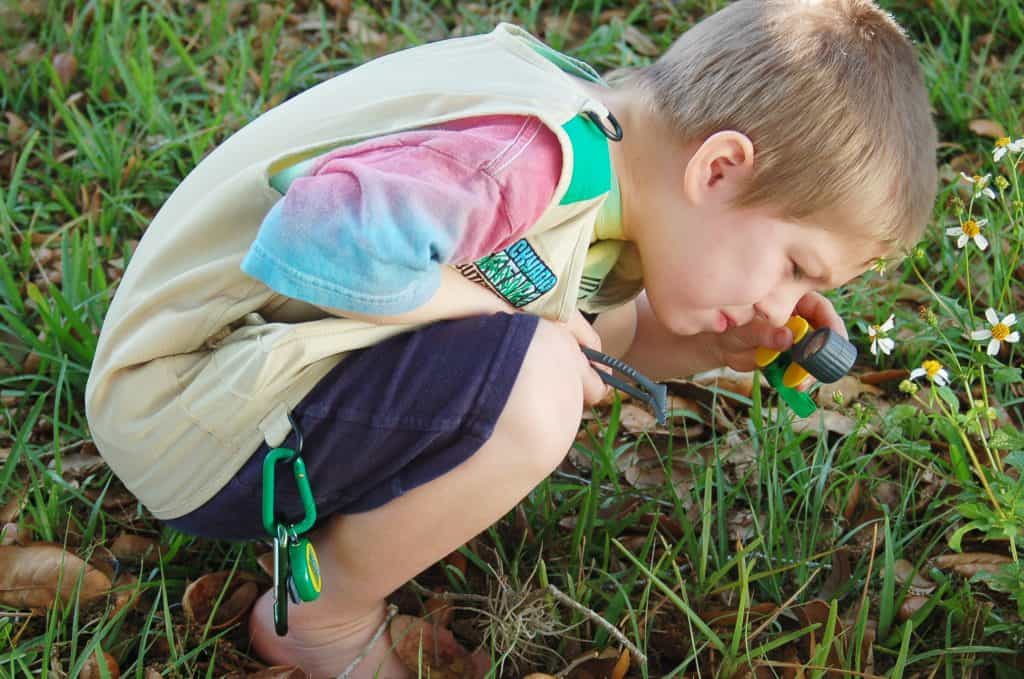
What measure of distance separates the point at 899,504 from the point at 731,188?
0.64m

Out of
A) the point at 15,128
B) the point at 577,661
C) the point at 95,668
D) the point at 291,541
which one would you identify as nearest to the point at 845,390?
the point at 577,661

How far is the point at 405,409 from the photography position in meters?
1.41

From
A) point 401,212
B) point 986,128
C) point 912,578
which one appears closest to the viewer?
point 401,212

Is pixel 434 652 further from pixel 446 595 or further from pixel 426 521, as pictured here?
pixel 426 521

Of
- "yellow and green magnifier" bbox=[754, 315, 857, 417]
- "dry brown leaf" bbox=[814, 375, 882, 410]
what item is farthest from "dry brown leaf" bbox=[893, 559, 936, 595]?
"dry brown leaf" bbox=[814, 375, 882, 410]

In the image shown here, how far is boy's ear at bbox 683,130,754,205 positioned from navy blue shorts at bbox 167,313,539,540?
0.29 meters

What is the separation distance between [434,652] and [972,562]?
0.80 m

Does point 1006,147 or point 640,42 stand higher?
point 1006,147

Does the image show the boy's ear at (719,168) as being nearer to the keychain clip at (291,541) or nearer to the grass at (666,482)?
the grass at (666,482)

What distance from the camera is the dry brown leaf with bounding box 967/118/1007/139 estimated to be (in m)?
2.48

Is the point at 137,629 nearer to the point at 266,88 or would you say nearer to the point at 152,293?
the point at 152,293

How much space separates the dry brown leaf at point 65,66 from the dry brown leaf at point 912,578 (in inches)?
81.5

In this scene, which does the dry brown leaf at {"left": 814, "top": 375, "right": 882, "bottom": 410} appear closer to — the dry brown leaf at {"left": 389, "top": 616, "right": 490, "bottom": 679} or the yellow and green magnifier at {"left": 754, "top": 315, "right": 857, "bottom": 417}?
the yellow and green magnifier at {"left": 754, "top": 315, "right": 857, "bottom": 417}

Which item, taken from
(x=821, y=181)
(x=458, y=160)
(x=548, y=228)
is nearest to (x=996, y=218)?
(x=821, y=181)
